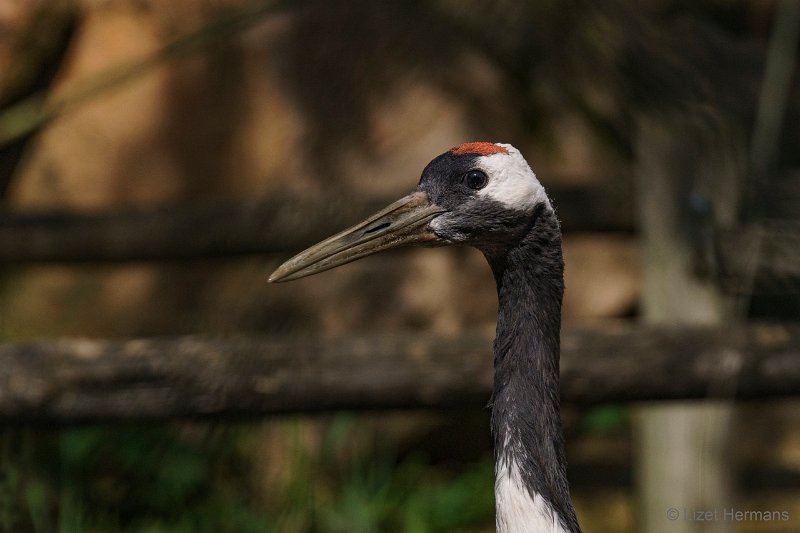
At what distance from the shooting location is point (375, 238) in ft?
7.11

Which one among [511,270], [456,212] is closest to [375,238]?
[456,212]

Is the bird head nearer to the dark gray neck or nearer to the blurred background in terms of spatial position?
the dark gray neck

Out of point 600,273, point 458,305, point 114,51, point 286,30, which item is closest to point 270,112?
point 286,30

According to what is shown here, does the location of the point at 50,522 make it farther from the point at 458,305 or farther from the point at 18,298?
the point at 458,305

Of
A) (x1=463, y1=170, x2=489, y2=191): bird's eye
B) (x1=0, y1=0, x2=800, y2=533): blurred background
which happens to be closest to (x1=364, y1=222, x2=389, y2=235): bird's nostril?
(x1=463, y1=170, x2=489, y2=191): bird's eye

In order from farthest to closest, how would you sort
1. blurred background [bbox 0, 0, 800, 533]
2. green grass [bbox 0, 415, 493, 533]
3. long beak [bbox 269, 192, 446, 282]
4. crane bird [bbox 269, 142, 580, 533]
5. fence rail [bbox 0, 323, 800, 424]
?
green grass [bbox 0, 415, 493, 533]
blurred background [bbox 0, 0, 800, 533]
fence rail [bbox 0, 323, 800, 424]
long beak [bbox 269, 192, 446, 282]
crane bird [bbox 269, 142, 580, 533]

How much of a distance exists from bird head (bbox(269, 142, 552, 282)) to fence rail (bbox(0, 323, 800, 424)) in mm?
890

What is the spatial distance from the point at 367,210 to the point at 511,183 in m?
1.69

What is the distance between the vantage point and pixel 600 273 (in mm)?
4734

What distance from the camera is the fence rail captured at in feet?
9.63

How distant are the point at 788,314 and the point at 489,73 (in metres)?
1.84

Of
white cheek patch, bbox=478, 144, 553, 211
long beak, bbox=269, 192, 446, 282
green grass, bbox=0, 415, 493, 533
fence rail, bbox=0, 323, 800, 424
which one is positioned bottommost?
green grass, bbox=0, 415, 493, 533

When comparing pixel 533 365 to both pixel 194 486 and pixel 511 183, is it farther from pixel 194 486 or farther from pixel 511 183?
pixel 194 486

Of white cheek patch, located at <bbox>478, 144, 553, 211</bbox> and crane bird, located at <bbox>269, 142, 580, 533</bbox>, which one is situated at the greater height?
white cheek patch, located at <bbox>478, 144, 553, 211</bbox>
